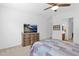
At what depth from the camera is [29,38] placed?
146 cm

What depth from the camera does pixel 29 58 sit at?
4.48 ft

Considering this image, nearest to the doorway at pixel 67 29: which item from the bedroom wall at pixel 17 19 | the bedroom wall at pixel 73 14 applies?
the bedroom wall at pixel 73 14

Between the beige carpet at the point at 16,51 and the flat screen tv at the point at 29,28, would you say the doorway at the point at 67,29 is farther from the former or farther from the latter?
the beige carpet at the point at 16,51

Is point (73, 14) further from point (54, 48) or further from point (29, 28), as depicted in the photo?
point (29, 28)

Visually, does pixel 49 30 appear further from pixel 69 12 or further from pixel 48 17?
pixel 69 12

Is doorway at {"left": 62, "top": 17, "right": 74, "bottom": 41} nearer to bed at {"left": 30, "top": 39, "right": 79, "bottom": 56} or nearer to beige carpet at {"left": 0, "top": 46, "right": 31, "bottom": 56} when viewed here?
bed at {"left": 30, "top": 39, "right": 79, "bottom": 56}

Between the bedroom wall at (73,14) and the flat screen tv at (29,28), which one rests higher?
the bedroom wall at (73,14)

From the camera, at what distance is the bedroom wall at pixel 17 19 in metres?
1.37

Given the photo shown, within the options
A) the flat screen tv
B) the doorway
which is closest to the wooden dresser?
the flat screen tv

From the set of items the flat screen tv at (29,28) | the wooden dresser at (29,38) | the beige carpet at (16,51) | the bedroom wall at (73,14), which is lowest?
the beige carpet at (16,51)

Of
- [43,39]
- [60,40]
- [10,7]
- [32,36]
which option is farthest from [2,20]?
[60,40]

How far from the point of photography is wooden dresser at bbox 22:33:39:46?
1.44 metres

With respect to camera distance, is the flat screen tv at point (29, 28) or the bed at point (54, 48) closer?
the bed at point (54, 48)

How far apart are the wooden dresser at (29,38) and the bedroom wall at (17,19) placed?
59 mm
